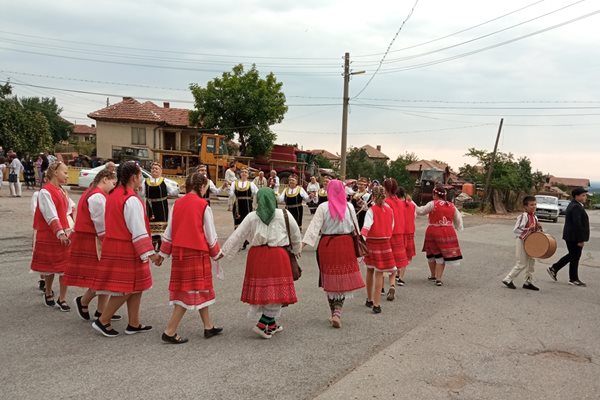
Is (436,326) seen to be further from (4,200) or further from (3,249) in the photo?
(4,200)

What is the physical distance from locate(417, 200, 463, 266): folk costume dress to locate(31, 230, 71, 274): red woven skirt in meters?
5.74

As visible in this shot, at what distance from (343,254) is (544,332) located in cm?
262

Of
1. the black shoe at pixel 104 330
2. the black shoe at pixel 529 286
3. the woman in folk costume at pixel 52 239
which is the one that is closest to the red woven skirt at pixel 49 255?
the woman in folk costume at pixel 52 239

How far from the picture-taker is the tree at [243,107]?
34.3m

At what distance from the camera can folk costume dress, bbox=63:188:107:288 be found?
216 inches

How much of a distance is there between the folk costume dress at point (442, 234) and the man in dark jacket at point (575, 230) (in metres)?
2.12

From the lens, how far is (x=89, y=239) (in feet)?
18.2

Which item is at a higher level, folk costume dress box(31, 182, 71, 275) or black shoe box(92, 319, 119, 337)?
folk costume dress box(31, 182, 71, 275)

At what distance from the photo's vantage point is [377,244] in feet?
22.3

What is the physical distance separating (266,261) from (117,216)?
1599 mm

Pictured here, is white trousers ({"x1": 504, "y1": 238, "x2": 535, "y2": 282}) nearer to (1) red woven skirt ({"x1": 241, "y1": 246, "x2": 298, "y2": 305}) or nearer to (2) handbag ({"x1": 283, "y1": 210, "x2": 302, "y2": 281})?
(2) handbag ({"x1": 283, "y1": 210, "x2": 302, "y2": 281})

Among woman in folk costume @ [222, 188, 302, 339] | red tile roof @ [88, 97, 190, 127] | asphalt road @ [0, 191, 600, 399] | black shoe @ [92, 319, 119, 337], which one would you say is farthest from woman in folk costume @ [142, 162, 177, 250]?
red tile roof @ [88, 97, 190, 127]

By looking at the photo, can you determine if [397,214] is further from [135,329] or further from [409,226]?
[135,329]

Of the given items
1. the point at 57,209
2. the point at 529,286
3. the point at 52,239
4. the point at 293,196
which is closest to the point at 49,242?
the point at 52,239
